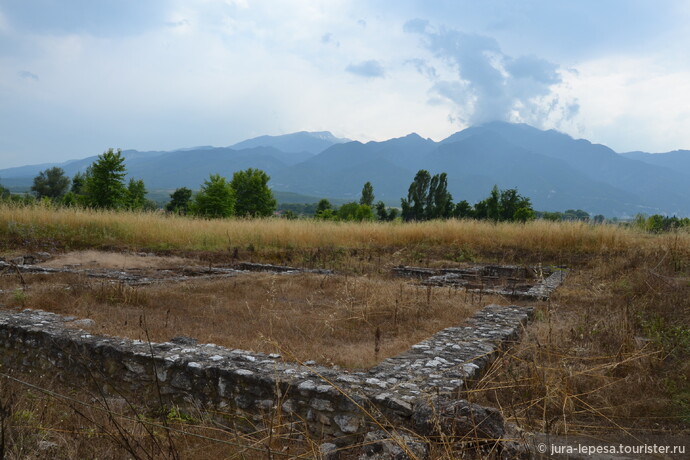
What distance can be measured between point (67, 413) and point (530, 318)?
19.9ft

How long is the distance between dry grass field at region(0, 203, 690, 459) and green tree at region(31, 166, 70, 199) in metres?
45.8

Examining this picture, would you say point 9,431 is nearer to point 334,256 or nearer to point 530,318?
point 530,318

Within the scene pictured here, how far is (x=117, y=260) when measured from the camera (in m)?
12.2

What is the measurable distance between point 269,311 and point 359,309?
137 centimetres

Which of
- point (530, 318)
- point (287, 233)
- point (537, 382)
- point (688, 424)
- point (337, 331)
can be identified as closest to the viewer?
point (688, 424)

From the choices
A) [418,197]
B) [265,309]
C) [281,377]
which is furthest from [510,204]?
[281,377]

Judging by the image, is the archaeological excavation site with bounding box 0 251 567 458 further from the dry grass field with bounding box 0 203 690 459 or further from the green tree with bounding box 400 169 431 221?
the green tree with bounding box 400 169 431 221

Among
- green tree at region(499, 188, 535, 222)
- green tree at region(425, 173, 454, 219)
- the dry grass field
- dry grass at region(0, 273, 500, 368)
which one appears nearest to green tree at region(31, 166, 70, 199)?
the dry grass field

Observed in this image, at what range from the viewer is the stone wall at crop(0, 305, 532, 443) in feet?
9.84

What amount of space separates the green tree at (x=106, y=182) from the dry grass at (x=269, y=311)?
67.1 feet

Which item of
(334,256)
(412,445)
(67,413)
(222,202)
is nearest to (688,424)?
(412,445)

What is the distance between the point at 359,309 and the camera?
21.4 ft

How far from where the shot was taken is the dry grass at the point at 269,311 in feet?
16.3

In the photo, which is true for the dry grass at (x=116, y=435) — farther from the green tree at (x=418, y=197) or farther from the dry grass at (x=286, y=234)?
the green tree at (x=418, y=197)
